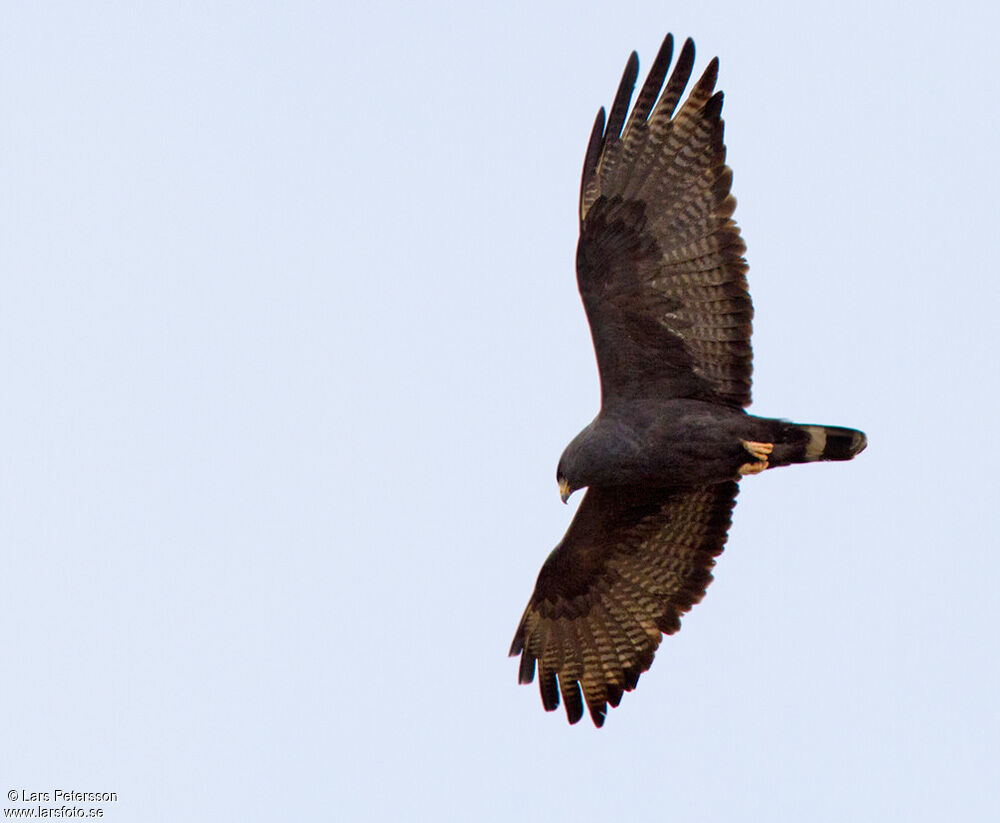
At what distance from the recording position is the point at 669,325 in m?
11.6

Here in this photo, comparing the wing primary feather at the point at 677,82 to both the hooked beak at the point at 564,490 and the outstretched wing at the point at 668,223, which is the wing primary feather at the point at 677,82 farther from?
the hooked beak at the point at 564,490

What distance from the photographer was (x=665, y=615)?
12672 millimetres

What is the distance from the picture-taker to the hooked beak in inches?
463

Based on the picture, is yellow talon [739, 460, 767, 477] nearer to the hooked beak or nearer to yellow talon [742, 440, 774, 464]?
yellow talon [742, 440, 774, 464]

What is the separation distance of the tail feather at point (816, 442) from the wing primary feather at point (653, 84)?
2366 mm

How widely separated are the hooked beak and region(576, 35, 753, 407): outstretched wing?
118cm

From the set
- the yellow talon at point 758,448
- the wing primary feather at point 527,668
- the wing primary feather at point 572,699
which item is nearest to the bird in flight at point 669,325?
the yellow talon at point 758,448

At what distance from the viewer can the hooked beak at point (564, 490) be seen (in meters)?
11.8

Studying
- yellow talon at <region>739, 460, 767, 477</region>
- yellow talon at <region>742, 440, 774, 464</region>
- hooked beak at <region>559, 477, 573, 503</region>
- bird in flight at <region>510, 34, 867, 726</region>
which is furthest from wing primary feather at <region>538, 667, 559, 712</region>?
yellow talon at <region>742, 440, 774, 464</region>

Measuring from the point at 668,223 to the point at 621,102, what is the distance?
890mm

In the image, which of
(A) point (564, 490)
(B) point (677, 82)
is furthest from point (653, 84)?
(A) point (564, 490)

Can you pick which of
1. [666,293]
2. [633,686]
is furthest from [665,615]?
[666,293]

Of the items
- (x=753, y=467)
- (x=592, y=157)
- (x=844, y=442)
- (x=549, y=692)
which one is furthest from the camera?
(x=549, y=692)

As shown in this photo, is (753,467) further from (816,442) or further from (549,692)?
(549,692)
